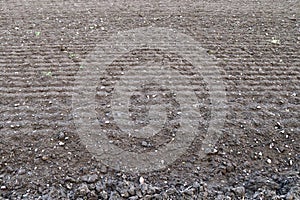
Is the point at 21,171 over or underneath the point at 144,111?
underneath

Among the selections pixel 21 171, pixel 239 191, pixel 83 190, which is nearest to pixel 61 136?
pixel 21 171

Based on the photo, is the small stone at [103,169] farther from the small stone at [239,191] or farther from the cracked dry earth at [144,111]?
the small stone at [239,191]

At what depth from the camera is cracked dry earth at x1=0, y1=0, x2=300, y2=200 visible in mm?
2258

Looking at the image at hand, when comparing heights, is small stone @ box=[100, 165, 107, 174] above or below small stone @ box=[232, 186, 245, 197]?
below

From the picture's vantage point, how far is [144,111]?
2.84 metres

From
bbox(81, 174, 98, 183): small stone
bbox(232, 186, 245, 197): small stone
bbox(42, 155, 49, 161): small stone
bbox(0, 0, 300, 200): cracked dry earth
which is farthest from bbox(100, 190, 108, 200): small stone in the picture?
bbox(232, 186, 245, 197): small stone

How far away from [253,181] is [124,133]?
0.96 m

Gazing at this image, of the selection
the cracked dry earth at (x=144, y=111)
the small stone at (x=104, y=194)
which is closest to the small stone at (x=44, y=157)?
the cracked dry earth at (x=144, y=111)

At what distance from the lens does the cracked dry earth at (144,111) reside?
2258 millimetres

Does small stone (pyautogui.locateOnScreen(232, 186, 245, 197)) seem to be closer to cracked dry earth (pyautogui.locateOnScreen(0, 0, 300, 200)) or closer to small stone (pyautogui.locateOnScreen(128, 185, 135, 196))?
cracked dry earth (pyautogui.locateOnScreen(0, 0, 300, 200))

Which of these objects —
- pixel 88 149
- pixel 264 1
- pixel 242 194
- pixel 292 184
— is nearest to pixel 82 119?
pixel 88 149

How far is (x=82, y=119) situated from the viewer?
273 centimetres

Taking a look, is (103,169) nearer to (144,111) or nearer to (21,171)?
(21,171)

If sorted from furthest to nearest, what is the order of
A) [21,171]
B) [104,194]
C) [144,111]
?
[144,111], [21,171], [104,194]
